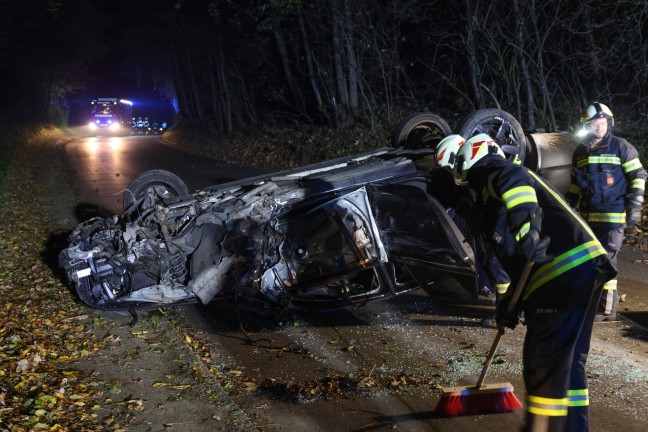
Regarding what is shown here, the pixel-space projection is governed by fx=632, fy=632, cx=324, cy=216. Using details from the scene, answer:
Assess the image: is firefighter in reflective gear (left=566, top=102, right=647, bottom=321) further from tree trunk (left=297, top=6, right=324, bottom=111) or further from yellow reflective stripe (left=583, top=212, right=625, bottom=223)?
tree trunk (left=297, top=6, right=324, bottom=111)

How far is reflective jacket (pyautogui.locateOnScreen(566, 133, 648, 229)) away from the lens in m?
5.80

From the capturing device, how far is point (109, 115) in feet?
149

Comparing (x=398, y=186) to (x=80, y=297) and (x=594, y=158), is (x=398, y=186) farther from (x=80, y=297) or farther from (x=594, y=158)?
(x=80, y=297)

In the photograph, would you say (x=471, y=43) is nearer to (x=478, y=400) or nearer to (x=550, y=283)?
(x=478, y=400)

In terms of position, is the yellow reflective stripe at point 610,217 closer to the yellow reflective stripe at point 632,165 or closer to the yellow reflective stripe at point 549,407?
the yellow reflective stripe at point 632,165

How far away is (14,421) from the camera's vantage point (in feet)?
12.8

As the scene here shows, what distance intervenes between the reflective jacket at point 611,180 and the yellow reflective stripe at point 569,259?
100 inches

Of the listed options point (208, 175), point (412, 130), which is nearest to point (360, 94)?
point (208, 175)

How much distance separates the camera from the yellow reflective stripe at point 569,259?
3508mm

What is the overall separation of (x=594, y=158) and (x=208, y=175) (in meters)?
12.6

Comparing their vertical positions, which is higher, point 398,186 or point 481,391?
point 398,186

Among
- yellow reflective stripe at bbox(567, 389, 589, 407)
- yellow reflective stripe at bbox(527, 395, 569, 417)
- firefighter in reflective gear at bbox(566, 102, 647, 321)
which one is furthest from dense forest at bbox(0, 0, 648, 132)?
yellow reflective stripe at bbox(527, 395, 569, 417)

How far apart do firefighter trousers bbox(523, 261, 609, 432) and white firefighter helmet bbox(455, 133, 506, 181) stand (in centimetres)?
91

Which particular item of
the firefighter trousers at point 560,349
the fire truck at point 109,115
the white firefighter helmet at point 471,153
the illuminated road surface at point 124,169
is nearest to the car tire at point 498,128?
the white firefighter helmet at point 471,153
